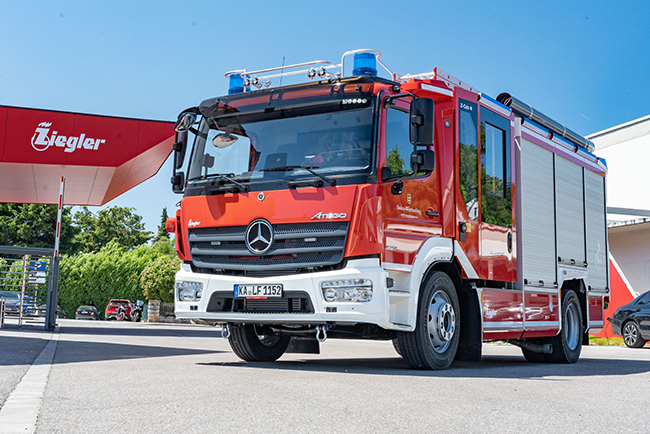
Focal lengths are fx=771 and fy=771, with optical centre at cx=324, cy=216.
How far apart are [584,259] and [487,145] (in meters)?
3.82

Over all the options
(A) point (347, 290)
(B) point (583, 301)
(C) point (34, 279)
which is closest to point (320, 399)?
(A) point (347, 290)

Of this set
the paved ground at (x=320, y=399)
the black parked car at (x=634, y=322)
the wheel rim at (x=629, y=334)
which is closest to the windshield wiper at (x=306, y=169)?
the paved ground at (x=320, y=399)

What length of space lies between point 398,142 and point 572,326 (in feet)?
17.6

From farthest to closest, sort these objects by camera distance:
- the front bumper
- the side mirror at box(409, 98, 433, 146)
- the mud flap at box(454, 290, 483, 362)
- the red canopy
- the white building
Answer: the white building → the red canopy → the mud flap at box(454, 290, 483, 362) → the side mirror at box(409, 98, 433, 146) → the front bumper

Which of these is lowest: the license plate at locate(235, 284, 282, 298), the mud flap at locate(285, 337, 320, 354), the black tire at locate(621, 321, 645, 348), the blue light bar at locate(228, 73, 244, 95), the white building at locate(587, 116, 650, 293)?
the mud flap at locate(285, 337, 320, 354)

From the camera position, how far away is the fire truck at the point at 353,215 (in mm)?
7488

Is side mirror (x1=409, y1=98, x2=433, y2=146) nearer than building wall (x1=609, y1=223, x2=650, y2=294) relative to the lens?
Yes

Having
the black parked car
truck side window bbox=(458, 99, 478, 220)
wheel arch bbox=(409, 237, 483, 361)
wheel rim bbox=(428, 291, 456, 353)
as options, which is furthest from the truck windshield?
the black parked car

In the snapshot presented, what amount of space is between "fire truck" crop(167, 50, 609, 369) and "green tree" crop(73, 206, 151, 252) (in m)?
65.5

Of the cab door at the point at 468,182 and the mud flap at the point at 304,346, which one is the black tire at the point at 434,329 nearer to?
the cab door at the point at 468,182

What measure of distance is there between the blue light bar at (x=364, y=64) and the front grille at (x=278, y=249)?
1776 mm

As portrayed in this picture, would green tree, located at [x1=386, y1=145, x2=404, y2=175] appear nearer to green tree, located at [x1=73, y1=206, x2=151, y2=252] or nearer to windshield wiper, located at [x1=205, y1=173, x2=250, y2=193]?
windshield wiper, located at [x1=205, y1=173, x2=250, y2=193]

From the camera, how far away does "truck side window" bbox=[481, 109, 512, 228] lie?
9.16 meters

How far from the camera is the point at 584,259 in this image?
12.1 m
